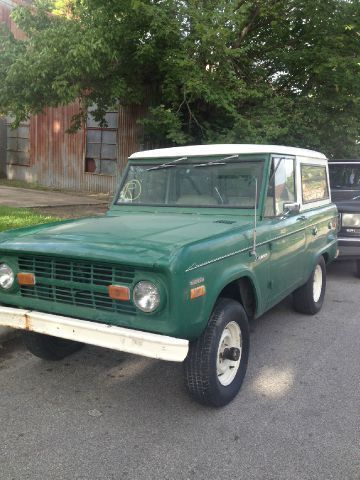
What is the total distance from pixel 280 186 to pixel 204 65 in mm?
8002

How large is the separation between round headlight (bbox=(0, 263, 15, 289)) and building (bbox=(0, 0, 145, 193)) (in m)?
12.9

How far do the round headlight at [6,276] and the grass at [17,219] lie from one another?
468cm

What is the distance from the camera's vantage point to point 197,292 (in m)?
2.88

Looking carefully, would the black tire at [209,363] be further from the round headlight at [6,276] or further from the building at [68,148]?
the building at [68,148]

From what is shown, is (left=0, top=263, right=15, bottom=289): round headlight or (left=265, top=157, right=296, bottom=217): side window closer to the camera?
(left=0, top=263, right=15, bottom=289): round headlight

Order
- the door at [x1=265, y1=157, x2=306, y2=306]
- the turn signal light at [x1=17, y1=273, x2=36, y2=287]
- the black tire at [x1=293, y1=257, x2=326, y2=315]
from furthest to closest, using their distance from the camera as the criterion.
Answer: the black tire at [x1=293, y1=257, x2=326, y2=315] → the door at [x1=265, y1=157, x2=306, y2=306] → the turn signal light at [x1=17, y1=273, x2=36, y2=287]

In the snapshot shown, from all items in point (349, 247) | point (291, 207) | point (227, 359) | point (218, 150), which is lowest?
point (227, 359)

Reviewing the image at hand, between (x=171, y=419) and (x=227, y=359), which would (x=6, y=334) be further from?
(x=227, y=359)

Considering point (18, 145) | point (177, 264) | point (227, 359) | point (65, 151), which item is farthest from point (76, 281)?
point (18, 145)

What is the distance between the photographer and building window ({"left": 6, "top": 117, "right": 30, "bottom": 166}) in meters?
20.3

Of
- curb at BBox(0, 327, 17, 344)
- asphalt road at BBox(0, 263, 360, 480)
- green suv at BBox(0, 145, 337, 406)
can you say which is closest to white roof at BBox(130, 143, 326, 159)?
green suv at BBox(0, 145, 337, 406)

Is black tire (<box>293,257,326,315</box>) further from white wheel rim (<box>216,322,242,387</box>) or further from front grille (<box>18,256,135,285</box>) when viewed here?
front grille (<box>18,256,135,285</box>)

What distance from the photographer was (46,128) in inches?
758

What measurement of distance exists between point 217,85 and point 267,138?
1.73 m
